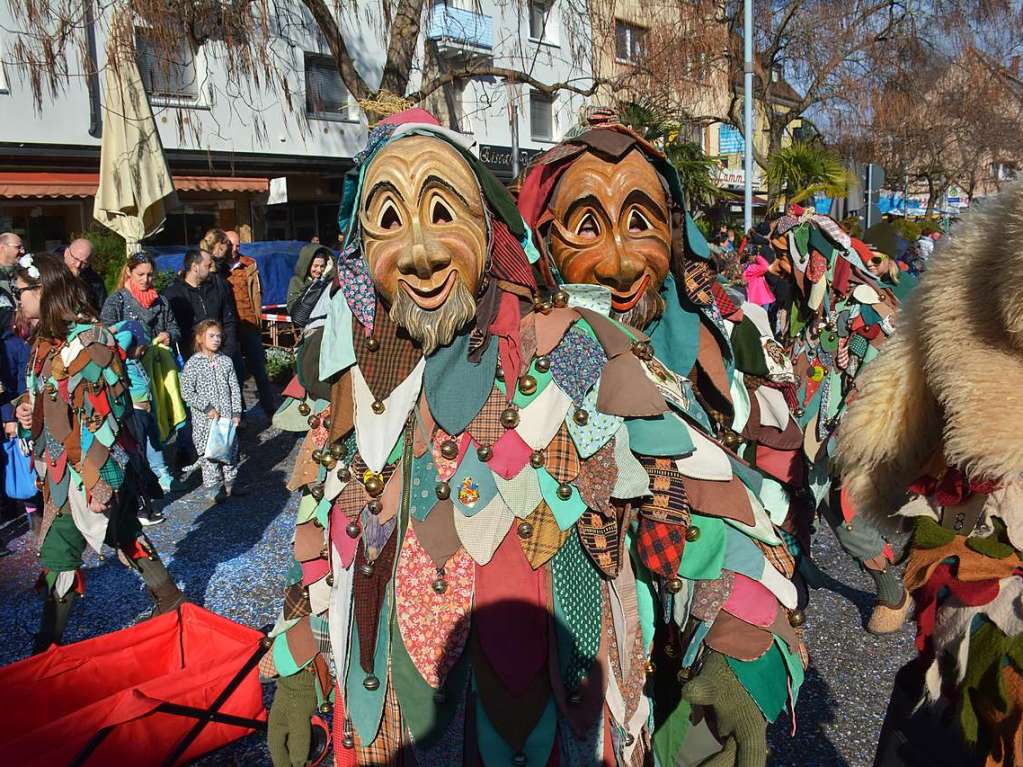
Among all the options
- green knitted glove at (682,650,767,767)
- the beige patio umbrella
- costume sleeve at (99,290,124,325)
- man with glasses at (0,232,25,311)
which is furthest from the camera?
the beige patio umbrella

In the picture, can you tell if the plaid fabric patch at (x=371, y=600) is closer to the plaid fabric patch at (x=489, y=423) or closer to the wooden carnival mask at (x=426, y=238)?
the plaid fabric patch at (x=489, y=423)

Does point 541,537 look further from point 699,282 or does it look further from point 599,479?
point 699,282

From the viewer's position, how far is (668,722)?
70.4 inches

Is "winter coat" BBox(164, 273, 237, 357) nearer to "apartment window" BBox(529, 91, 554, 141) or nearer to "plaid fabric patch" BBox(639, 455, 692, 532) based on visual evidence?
"plaid fabric patch" BBox(639, 455, 692, 532)

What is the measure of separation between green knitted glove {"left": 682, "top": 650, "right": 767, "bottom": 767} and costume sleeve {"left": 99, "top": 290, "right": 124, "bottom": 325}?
5.52 m

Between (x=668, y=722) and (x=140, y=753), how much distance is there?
1.70 metres

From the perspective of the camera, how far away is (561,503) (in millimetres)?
1541

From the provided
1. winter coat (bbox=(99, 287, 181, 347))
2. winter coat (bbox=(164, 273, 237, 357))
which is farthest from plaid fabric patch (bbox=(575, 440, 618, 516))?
winter coat (bbox=(164, 273, 237, 357))

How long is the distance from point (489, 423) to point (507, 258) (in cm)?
36

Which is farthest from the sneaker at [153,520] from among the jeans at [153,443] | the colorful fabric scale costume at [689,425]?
the colorful fabric scale costume at [689,425]

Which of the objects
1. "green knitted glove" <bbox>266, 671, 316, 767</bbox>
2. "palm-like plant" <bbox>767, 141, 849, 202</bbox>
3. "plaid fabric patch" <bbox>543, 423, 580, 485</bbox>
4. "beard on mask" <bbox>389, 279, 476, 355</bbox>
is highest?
"palm-like plant" <bbox>767, 141, 849, 202</bbox>

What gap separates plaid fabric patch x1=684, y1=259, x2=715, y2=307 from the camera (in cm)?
220

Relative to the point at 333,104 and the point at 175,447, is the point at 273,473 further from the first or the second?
the point at 333,104

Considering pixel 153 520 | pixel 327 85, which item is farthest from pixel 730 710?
pixel 327 85
